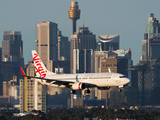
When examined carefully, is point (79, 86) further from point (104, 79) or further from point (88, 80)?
point (104, 79)

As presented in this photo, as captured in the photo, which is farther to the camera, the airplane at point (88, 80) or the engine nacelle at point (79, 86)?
the engine nacelle at point (79, 86)

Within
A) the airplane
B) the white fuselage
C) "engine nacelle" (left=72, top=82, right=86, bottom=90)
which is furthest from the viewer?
"engine nacelle" (left=72, top=82, right=86, bottom=90)

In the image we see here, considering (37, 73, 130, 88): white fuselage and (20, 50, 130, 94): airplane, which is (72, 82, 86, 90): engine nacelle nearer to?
(20, 50, 130, 94): airplane

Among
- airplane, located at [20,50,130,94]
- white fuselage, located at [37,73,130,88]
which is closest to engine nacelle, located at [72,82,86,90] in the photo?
airplane, located at [20,50,130,94]

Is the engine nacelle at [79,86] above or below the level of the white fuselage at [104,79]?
below

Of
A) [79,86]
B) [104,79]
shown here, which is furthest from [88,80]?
[104,79]

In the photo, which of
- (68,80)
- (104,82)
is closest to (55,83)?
(68,80)

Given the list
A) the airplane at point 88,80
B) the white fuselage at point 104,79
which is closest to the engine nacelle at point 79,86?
the airplane at point 88,80

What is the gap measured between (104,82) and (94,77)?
383 centimetres

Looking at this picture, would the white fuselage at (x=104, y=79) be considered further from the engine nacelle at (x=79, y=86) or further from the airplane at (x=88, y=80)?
the engine nacelle at (x=79, y=86)

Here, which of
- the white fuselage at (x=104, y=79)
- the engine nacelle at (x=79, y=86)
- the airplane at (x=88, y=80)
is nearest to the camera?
the white fuselage at (x=104, y=79)

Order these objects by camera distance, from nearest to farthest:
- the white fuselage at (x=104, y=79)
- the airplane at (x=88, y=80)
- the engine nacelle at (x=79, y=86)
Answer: the white fuselage at (x=104, y=79) → the airplane at (x=88, y=80) → the engine nacelle at (x=79, y=86)

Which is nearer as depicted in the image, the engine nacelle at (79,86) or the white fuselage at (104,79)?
the white fuselage at (104,79)

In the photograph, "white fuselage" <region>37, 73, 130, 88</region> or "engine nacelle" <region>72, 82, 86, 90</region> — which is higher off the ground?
"white fuselage" <region>37, 73, 130, 88</region>
